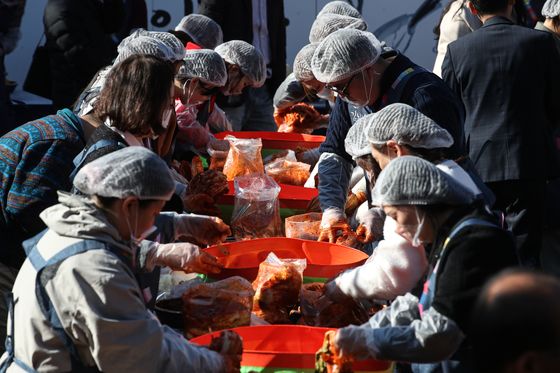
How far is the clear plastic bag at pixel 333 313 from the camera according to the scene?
327 cm

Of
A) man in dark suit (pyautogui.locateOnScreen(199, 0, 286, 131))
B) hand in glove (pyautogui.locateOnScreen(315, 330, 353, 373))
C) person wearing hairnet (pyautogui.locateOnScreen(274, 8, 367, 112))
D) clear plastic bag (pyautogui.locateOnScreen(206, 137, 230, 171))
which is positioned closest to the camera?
hand in glove (pyautogui.locateOnScreen(315, 330, 353, 373))

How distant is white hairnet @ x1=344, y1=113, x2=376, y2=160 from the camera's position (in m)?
3.48

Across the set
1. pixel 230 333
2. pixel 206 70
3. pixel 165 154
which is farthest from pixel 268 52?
pixel 230 333

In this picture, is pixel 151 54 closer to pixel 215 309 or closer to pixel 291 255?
pixel 291 255

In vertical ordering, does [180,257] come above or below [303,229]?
above

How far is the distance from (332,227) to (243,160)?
3.63ft

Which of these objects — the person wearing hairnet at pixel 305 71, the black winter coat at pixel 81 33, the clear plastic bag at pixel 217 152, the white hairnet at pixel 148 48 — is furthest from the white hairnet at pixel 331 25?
the white hairnet at pixel 148 48

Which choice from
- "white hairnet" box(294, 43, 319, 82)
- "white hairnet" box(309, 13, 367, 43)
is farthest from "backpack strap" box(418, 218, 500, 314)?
"white hairnet" box(309, 13, 367, 43)

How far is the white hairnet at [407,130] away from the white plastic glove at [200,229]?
77 centimetres

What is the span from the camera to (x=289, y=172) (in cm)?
516

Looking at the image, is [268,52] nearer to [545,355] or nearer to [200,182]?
[200,182]

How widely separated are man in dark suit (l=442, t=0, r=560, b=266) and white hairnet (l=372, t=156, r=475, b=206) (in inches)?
90.3

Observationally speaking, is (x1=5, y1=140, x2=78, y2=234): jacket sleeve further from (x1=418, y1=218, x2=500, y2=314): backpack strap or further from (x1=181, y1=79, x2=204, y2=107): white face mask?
(x1=181, y1=79, x2=204, y2=107): white face mask

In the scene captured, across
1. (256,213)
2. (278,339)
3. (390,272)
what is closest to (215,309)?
(278,339)
